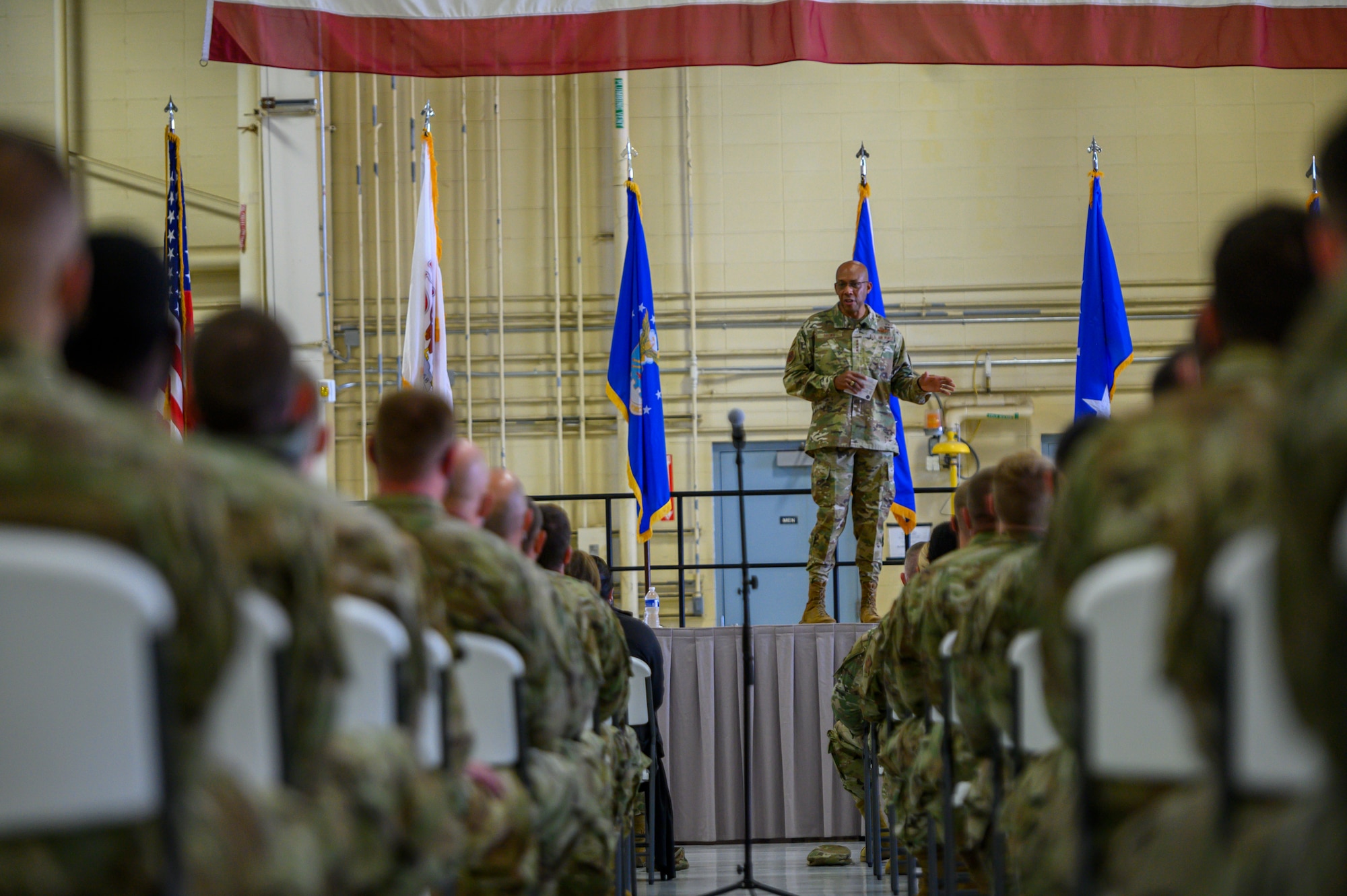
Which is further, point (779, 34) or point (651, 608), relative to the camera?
point (651, 608)

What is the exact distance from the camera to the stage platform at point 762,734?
582 cm

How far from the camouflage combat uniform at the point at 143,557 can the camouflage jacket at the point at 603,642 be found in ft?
6.05

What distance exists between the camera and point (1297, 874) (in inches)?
40.5

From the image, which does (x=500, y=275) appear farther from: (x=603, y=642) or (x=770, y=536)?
(x=603, y=642)

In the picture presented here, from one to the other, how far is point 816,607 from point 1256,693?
517 centimetres

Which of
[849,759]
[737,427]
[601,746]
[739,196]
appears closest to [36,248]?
[601,746]

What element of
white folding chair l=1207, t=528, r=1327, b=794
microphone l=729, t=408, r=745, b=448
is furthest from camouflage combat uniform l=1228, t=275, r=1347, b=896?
microphone l=729, t=408, r=745, b=448

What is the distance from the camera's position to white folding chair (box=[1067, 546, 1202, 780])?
146cm

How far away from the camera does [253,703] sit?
4.37ft

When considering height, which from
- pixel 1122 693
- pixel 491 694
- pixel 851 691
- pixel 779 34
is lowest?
pixel 851 691

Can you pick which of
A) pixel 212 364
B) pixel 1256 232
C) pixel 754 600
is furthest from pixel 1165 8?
pixel 212 364

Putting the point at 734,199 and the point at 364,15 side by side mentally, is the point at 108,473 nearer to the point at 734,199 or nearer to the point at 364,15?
the point at 364,15

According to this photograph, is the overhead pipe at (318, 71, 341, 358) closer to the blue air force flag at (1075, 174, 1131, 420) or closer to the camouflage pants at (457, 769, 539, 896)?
the blue air force flag at (1075, 174, 1131, 420)

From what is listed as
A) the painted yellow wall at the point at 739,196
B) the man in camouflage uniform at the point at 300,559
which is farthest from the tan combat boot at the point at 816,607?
the man in camouflage uniform at the point at 300,559
